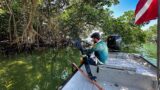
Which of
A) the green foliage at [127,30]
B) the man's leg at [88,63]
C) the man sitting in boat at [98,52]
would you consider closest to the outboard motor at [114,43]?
the man sitting in boat at [98,52]

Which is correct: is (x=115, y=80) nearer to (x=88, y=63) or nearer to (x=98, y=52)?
(x=88, y=63)

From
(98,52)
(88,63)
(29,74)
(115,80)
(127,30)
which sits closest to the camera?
(115,80)

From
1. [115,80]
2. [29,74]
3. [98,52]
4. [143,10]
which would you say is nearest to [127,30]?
[29,74]

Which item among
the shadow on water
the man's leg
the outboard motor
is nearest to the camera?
the man's leg

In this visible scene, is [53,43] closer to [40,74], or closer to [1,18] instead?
[1,18]

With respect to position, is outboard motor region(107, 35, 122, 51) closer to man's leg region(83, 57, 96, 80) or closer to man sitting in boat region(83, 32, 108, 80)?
man sitting in boat region(83, 32, 108, 80)

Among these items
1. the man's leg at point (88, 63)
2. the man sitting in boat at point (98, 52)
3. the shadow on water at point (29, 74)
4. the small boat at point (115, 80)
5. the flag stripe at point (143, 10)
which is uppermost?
the flag stripe at point (143, 10)

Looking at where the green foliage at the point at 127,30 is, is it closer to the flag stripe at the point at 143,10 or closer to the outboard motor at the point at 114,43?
the outboard motor at the point at 114,43

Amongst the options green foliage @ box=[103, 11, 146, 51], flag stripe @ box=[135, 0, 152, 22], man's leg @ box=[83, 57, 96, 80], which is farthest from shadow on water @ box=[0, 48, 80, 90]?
green foliage @ box=[103, 11, 146, 51]

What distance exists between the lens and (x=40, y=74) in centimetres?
540

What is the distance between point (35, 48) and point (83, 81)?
6035mm

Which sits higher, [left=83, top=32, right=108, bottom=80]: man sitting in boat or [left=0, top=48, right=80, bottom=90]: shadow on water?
[left=83, top=32, right=108, bottom=80]: man sitting in boat

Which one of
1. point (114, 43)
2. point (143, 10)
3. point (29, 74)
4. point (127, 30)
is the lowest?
point (29, 74)

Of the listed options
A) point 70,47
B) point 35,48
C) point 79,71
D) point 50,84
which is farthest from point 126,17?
point 79,71
